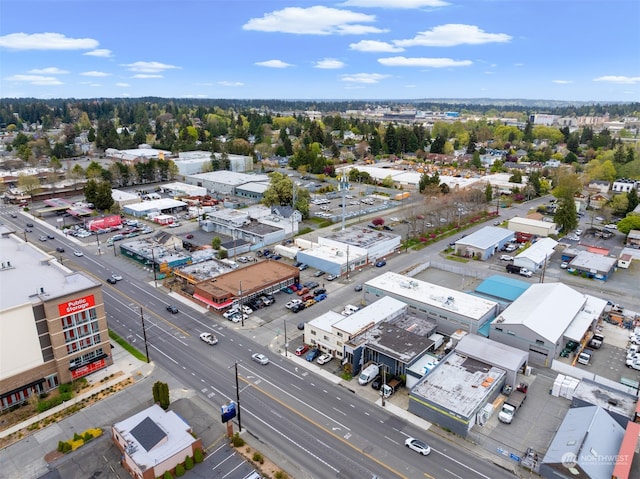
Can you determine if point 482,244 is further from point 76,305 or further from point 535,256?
point 76,305

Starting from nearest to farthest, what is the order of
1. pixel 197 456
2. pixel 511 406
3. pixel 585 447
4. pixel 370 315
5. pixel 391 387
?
pixel 585 447 → pixel 197 456 → pixel 511 406 → pixel 391 387 → pixel 370 315

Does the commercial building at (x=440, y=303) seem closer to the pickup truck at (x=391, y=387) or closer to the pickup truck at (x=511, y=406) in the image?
the pickup truck at (x=511, y=406)

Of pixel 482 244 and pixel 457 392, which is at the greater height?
pixel 482 244

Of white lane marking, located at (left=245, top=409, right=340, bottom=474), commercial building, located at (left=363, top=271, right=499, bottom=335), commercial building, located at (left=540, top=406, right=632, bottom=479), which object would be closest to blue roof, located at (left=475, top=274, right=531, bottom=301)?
commercial building, located at (left=363, top=271, right=499, bottom=335)

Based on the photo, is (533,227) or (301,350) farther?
(533,227)

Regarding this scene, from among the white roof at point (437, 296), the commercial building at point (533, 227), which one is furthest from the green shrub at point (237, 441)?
the commercial building at point (533, 227)

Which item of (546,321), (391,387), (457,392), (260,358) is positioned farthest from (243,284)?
(546,321)
